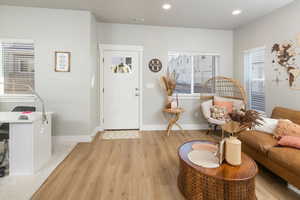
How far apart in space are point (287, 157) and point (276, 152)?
14 centimetres

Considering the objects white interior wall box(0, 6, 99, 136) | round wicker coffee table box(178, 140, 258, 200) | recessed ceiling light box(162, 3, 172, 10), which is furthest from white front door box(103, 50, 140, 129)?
round wicker coffee table box(178, 140, 258, 200)

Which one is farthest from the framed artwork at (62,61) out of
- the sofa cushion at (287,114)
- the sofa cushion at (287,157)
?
the sofa cushion at (287,114)

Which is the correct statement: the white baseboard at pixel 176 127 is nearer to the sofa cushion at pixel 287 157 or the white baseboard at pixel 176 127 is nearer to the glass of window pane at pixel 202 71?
the glass of window pane at pixel 202 71

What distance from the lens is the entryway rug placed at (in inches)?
144

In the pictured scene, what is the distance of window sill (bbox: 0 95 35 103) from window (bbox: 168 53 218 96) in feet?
10.7

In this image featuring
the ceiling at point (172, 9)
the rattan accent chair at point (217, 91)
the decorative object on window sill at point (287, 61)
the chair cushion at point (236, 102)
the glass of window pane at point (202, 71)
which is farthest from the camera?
the glass of window pane at point (202, 71)

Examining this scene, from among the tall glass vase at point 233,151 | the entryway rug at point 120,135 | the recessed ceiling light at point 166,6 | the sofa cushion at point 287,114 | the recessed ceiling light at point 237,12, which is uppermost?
the recessed ceiling light at point 237,12

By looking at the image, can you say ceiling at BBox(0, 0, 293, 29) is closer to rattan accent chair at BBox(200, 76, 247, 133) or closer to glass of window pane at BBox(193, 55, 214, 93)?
glass of window pane at BBox(193, 55, 214, 93)

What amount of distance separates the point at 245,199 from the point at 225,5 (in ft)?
10.5

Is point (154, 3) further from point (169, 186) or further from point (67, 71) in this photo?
point (169, 186)

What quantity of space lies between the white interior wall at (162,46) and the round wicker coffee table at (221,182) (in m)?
2.60

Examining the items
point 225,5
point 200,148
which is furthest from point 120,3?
point 200,148

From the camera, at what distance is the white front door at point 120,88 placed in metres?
4.06

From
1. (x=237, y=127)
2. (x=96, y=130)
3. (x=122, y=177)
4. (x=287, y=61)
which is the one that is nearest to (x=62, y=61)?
(x=96, y=130)
